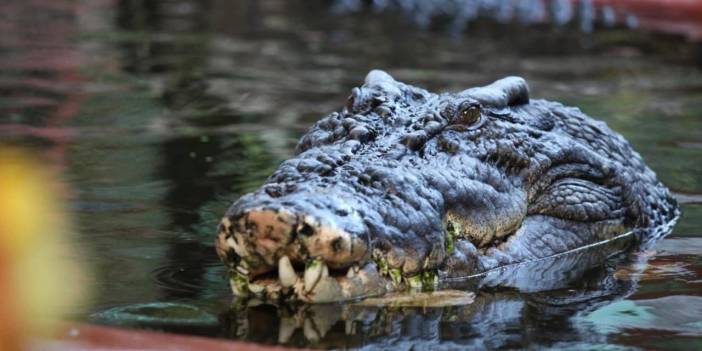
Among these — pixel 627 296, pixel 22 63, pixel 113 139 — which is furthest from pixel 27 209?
pixel 22 63

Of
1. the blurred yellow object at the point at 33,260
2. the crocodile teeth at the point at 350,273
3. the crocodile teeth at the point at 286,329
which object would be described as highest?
the crocodile teeth at the point at 350,273

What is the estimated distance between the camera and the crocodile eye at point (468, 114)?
4.74 meters

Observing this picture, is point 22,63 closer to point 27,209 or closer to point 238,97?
point 238,97

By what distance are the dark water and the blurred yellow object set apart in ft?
0.35

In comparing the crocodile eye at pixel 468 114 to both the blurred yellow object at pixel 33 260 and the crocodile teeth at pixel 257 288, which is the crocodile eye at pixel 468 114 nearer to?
the crocodile teeth at pixel 257 288

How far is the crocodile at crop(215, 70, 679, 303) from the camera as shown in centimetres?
373

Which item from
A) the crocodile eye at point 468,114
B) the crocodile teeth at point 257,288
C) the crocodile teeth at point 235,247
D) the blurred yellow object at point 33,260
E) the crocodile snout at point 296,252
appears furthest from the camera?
the crocodile eye at point 468,114

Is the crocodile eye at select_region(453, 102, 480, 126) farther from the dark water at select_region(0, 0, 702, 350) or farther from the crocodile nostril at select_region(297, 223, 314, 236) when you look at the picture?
the crocodile nostril at select_region(297, 223, 314, 236)

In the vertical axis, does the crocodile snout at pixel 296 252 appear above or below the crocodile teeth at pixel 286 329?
above

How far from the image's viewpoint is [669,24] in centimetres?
1525

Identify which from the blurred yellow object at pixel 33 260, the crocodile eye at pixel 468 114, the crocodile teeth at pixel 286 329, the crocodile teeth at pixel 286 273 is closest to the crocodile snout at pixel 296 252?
the crocodile teeth at pixel 286 273

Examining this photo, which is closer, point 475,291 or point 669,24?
point 475,291

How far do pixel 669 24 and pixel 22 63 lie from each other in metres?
8.09

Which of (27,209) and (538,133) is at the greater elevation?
(538,133)
